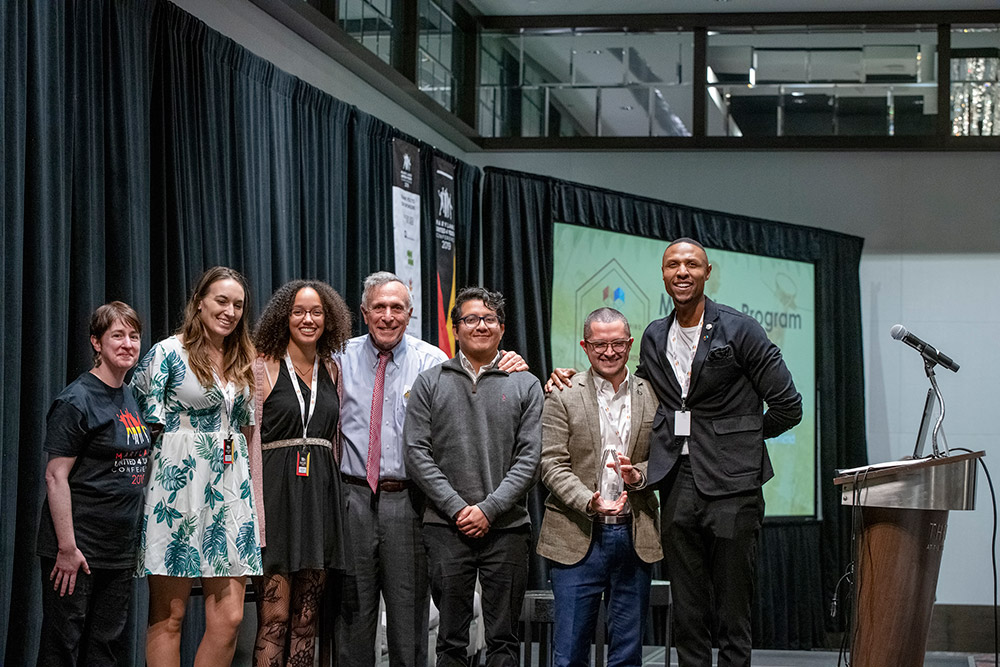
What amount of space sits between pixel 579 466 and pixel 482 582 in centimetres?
50

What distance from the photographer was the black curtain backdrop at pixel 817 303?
6.98 meters

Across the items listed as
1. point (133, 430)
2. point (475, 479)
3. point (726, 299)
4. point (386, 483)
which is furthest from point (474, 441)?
point (726, 299)

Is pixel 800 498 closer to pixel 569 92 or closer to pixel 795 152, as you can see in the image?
pixel 795 152

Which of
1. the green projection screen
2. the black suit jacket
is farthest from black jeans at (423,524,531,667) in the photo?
the green projection screen

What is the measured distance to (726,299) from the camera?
7.73 metres

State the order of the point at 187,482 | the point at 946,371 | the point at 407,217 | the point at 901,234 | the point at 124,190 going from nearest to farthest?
the point at 187,482 → the point at 124,190 → the point at 407,217 → the point at 946,371 → the point at 901,234

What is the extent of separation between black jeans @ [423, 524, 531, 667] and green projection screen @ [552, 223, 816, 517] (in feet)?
11.2

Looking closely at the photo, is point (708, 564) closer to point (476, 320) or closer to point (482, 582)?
point (482, 582)

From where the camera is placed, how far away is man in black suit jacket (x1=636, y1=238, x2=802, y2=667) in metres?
3.55

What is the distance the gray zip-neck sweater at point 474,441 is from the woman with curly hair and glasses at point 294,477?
29 cm

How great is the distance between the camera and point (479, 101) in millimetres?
8164

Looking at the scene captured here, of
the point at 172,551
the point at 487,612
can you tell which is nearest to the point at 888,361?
the point at 487,612

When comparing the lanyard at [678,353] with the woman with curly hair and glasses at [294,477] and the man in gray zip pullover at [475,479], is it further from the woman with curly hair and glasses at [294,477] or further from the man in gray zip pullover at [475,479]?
the woman with curly hair and glasses at [294,477]

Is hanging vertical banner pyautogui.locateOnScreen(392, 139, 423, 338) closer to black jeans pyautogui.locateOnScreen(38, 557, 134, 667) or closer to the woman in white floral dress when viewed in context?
the woman in white floral dress
